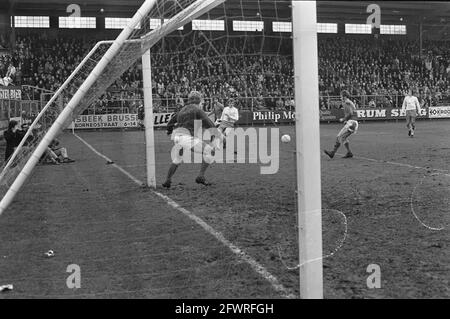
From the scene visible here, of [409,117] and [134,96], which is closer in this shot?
[409,117]

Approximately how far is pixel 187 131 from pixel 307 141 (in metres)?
6.23

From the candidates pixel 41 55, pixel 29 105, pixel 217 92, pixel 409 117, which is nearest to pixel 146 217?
pixel 217 92

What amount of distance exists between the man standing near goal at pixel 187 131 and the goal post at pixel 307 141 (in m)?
5.95

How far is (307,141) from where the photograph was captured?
13.1 ft

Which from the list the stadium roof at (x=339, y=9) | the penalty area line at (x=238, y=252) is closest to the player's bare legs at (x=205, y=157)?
the penalty area line at (x=238, y=252)

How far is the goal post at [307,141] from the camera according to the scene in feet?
12.9

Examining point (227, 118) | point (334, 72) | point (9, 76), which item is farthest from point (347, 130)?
point (334, 72)

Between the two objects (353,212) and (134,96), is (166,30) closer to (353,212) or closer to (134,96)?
(353,212)

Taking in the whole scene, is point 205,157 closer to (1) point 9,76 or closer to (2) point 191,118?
(2) point 191,118

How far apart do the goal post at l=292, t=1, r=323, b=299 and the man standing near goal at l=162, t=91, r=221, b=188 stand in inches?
234

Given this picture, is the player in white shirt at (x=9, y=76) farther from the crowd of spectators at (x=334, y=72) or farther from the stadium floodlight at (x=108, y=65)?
the stadium floodlight at (x=108, y=65)

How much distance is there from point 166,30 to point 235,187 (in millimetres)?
4237
